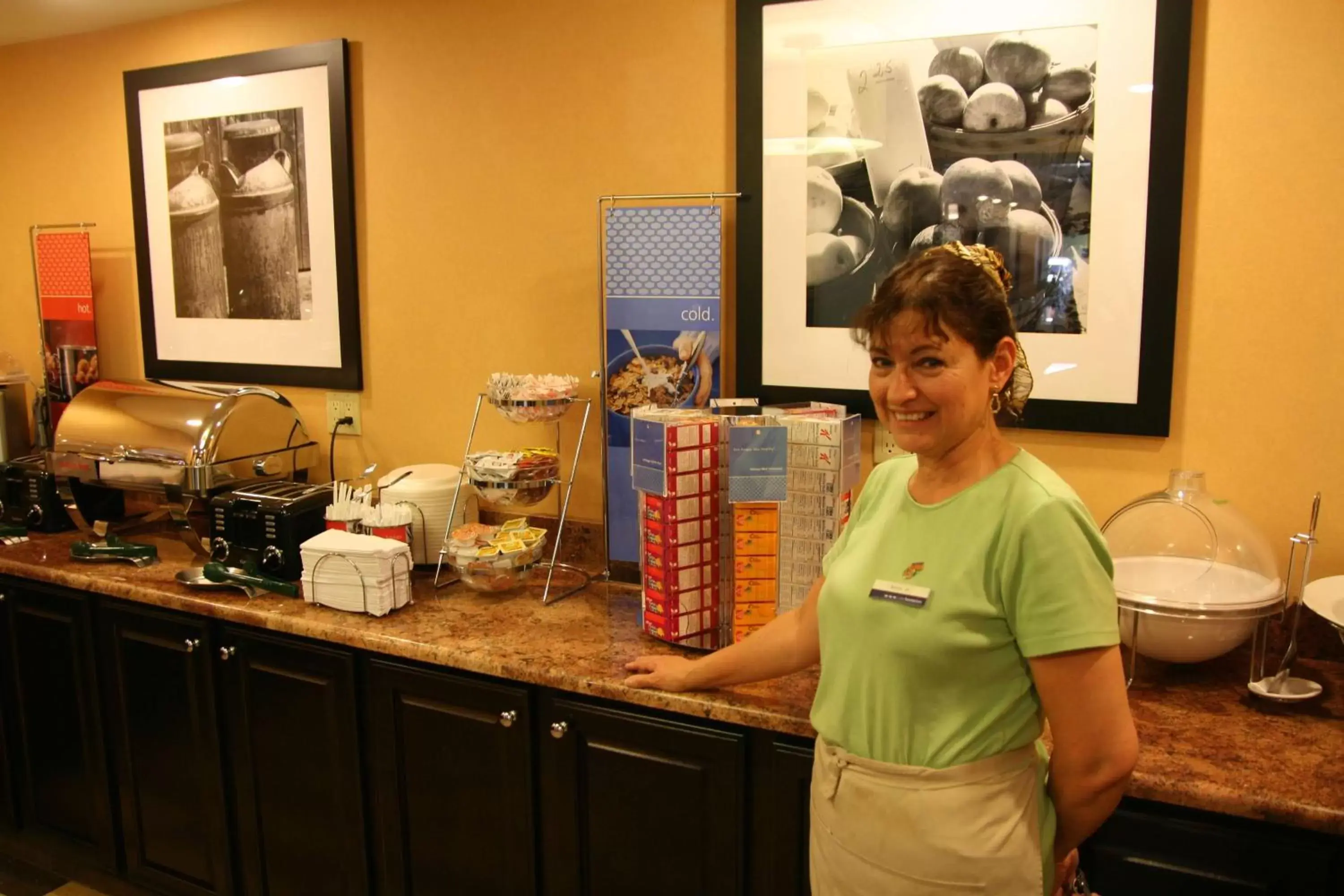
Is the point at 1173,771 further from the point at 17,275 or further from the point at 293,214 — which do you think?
the point at 17,275

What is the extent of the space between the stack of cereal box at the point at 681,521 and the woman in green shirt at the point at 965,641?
0.52m

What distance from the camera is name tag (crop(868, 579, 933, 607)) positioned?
118cm

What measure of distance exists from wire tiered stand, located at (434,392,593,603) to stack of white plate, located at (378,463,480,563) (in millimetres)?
17

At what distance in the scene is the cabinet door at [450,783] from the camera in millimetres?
1857

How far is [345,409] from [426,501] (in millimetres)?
600

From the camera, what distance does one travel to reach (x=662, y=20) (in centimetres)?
222

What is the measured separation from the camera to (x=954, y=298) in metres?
1.16

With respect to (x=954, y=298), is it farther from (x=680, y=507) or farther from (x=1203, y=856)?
(x=1203, y=856)

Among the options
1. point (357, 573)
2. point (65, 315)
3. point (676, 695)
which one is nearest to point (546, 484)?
point (357, 573)

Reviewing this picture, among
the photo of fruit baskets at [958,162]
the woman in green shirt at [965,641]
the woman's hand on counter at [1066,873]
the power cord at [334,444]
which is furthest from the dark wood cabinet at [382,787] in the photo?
the photo of fruit baskets at [958,162]

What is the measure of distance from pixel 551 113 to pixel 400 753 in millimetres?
1489

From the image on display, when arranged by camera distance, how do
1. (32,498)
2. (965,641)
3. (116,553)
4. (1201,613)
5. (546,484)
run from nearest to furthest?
(965,641)
(1201,613)
(546,484)
(116,553)
(32,498)

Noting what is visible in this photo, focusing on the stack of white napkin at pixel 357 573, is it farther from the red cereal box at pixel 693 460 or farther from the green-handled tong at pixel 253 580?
the red cereal box at pixel 693 460

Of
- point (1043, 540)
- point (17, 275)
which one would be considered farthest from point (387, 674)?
point (17, 275)
